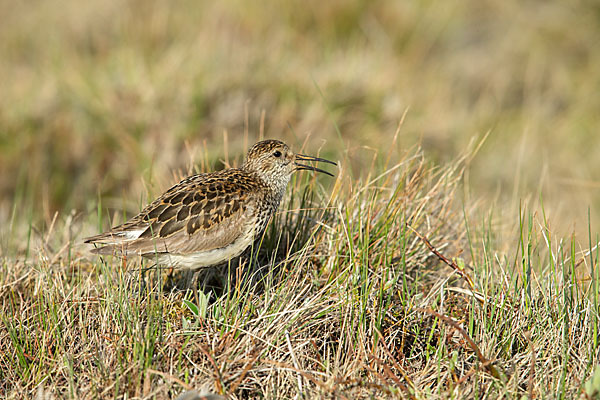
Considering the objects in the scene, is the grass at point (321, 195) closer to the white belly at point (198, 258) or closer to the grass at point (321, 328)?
the grass at point (321, 328)

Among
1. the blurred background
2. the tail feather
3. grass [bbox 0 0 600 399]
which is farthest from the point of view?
the blurred background

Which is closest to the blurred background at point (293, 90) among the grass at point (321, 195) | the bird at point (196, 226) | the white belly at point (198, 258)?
the grass at point (321, 195)

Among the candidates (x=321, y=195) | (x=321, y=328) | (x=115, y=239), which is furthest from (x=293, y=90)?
(x=321, y=328)

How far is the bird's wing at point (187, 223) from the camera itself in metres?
4.36

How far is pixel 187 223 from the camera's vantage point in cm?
442

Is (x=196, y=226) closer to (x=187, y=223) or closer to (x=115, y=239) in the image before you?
(x=187, y=223)

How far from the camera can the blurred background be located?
26.5ft

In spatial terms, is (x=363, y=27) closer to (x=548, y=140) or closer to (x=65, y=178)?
(x=548, y=140)

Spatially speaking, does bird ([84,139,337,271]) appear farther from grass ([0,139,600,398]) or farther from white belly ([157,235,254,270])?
grass ([0,139,600,398])

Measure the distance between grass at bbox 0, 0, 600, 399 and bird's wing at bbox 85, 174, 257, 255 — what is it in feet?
0.74

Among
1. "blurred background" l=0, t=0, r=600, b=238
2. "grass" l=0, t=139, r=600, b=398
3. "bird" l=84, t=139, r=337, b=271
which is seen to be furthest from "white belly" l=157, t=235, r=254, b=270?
"blurred background" l=0, t=0, r=600, b=238

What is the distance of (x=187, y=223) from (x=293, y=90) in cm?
449

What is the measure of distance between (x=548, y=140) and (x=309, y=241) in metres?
6.18

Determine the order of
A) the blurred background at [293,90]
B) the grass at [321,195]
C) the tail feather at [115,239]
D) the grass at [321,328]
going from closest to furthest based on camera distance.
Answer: the grass at [321,328] → the grass at [321,195] → the tail feather at [115,239] → the blurred background at [293,90]
